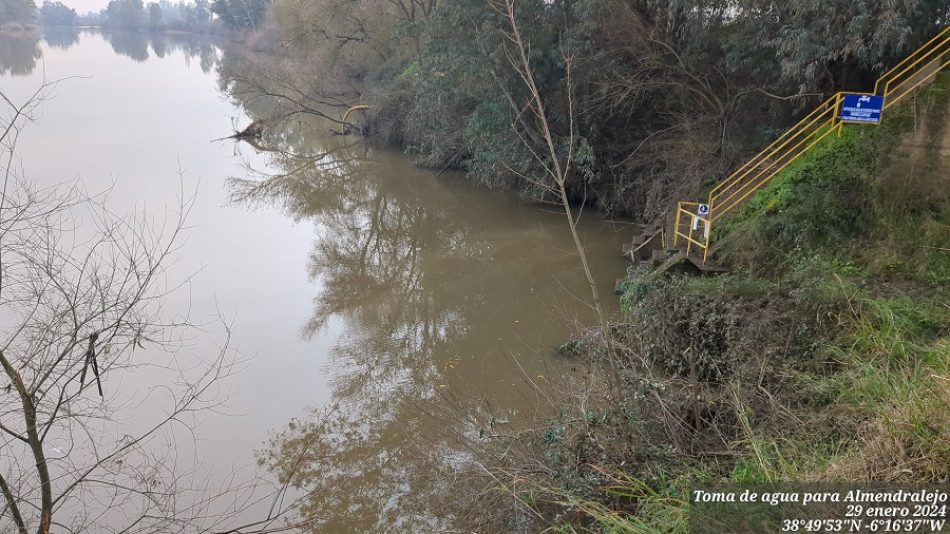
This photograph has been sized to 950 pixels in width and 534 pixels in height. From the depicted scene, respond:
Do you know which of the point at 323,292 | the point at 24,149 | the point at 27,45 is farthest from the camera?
the point at 27,45

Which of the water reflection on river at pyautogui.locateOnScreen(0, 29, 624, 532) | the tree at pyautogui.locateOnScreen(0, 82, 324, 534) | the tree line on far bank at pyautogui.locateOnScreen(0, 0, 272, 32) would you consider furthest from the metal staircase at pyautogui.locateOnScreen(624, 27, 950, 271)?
the tree line on far bank at pyautogui.locateOnScreen(0, 0, 272, 32)

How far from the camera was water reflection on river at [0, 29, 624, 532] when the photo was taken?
7523 millimetres

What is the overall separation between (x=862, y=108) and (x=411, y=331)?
8079mm

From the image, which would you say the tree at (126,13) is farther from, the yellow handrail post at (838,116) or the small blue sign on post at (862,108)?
the small blue sign on post at (862,108)

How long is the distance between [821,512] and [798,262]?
5.64 metres

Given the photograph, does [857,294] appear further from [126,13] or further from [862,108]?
[126,13]

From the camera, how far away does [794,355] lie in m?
6.54

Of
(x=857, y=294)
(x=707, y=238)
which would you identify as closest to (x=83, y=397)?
(x=707, y=238)

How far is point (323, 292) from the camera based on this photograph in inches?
484

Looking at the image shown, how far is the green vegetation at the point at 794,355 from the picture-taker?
4453 mm

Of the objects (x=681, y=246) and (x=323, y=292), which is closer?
(x=681, y=246)

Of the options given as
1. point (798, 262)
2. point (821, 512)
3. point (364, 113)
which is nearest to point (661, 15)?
point (798, 262)

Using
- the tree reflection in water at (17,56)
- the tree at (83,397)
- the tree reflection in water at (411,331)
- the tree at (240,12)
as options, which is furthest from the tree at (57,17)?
the tree at (83,397)

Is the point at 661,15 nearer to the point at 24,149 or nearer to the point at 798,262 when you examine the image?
the point at 798,262
